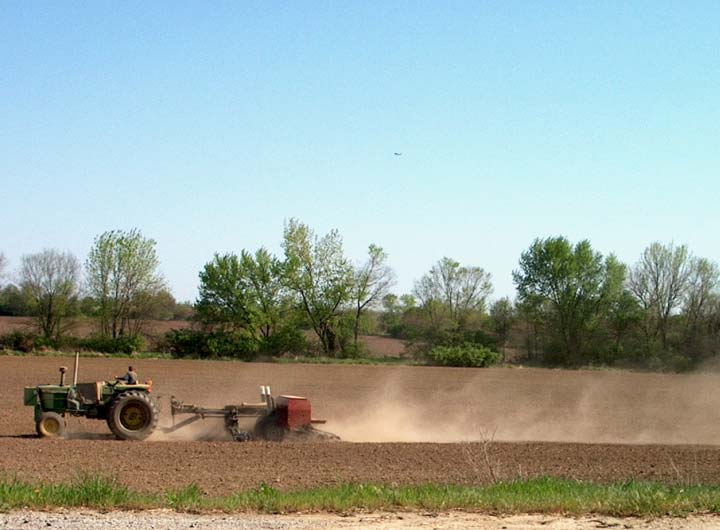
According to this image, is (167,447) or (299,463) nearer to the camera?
(299,463)

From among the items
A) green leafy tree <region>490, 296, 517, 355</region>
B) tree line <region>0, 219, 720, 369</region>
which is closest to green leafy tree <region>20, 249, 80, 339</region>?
tree line <region>0, 219, 720, 369</region>

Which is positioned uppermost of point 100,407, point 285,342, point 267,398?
point 285,342

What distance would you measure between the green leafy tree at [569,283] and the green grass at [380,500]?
211ft

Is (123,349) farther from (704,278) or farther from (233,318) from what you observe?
(704,278)

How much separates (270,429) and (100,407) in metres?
4.17

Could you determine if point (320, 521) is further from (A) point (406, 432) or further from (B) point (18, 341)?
(B) point (18, 341)

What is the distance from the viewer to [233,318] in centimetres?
6681

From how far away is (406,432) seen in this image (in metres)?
25.3

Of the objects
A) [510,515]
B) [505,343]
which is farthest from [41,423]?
[505,343]

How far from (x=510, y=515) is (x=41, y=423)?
14.2m

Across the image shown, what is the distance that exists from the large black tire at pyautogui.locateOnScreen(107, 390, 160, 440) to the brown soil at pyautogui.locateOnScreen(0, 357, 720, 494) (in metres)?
0.73

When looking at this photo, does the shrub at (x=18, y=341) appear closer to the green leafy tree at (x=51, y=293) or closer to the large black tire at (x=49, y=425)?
the green leafy tree at (x=51, y=293)

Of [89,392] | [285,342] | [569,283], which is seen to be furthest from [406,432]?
[569,283]

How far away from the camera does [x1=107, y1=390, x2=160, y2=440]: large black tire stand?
66.8ft
